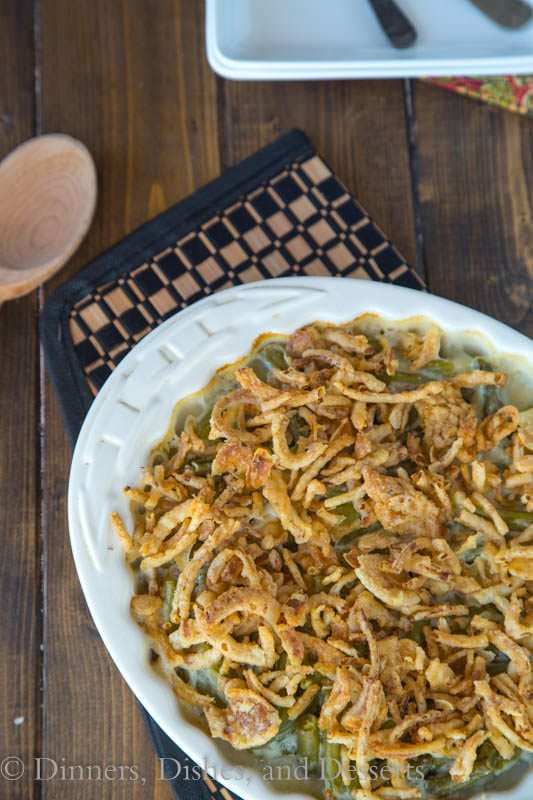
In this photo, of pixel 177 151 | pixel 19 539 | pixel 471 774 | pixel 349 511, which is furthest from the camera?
pixel 177 151

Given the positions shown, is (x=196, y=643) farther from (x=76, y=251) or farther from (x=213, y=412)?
(x=76, y=251)

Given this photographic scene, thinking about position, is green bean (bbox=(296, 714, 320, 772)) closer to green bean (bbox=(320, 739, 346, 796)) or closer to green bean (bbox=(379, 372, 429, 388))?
green bean (bbox=(320, 739, 346, 796))

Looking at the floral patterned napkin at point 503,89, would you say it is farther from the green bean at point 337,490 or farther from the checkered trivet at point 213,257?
the green bean at point 337,490

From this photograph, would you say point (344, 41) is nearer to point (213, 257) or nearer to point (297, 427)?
point (213, 257)

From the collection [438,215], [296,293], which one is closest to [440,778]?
[296,293]

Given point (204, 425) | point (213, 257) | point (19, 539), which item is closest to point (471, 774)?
point (204, 425)

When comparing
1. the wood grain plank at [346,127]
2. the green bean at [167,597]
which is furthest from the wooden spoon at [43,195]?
the green bean at [167,597]
